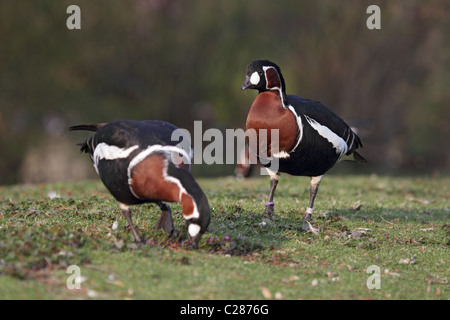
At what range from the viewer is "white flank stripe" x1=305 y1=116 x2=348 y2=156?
8.40 metres

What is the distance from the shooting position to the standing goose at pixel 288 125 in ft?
26.5

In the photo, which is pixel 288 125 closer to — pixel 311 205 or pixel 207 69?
pixel 311 205

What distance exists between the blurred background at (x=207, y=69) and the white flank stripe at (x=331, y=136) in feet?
38.9

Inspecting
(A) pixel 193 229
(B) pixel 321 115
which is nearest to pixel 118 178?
(A) pixel 193 229

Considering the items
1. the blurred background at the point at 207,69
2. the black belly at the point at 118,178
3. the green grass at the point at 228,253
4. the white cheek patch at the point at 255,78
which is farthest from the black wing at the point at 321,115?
the blurred background at the point at 207,69

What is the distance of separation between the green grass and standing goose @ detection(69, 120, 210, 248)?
19.7 inches

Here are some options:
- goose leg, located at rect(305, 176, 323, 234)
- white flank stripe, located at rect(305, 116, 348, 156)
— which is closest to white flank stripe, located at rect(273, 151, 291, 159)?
white flank stripe, located at rect(305, 116, 348, 156)

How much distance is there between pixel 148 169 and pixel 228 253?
1.39m

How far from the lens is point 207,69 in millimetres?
24641

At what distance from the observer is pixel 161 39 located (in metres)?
24.5

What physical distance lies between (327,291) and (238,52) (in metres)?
18.5

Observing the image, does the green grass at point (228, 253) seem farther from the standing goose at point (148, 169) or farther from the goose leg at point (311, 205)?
the standing goose at point (148, 169)

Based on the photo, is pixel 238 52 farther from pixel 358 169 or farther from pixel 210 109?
pixel 358 169

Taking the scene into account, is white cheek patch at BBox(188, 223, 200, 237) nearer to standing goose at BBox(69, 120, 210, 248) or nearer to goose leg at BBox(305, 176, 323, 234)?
standing goose at BBox(69, 120, 210, 248)
